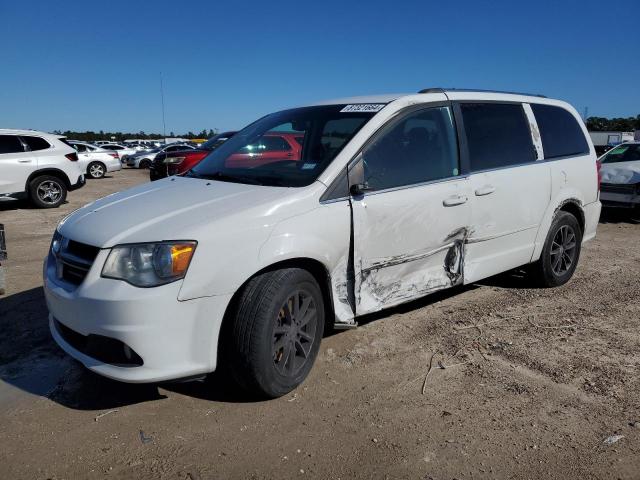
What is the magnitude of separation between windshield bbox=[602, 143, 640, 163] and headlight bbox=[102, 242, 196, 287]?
34.0 ft

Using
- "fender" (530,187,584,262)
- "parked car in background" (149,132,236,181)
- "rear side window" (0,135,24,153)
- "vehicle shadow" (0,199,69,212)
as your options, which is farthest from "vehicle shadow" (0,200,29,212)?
"fender" (530,187,584,262)

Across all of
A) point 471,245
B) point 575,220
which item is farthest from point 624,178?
point 471,245

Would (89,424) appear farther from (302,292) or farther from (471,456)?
(471,456)

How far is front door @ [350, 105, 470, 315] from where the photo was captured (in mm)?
3377

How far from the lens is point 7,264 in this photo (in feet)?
20.7

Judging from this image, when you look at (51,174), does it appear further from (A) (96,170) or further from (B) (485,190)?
(A) (96,170)

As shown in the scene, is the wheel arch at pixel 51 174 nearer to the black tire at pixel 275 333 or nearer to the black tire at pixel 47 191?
the black tire at pixel 47 191

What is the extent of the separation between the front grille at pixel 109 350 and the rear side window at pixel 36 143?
32.6ft

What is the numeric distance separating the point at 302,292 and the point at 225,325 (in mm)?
501

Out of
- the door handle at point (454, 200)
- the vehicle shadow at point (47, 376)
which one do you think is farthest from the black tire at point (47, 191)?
the door handle at point (454, 200)

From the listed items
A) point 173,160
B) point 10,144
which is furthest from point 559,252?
point 10,144

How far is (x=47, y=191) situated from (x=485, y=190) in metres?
10.5

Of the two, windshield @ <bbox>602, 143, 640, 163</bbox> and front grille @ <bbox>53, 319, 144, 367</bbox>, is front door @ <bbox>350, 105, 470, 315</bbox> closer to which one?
front grille @ <bbox>53, 319, 144, 367</bbox>

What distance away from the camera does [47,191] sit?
11555 mm
